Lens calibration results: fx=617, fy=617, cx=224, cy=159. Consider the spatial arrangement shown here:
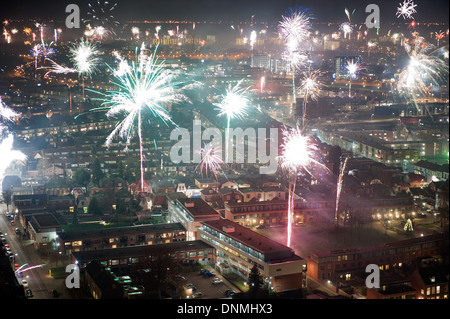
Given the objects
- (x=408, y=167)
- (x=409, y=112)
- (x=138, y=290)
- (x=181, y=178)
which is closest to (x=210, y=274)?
(x=138, y=290)

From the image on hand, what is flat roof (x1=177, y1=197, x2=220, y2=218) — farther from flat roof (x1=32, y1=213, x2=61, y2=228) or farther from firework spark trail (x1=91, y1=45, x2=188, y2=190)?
flat roof (x1=32, y1=213, x2=61, y2=228)

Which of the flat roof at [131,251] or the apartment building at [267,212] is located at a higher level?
the apartment building at [267,212]

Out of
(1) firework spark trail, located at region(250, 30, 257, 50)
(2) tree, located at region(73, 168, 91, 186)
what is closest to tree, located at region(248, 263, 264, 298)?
(2) tree, located at region(73, 168, 91, 186)

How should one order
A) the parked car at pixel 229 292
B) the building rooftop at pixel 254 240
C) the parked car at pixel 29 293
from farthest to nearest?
the building rooftop at pixel 254 240 < the parked car at pixel 229 292 < the parked car at pixel 29 293

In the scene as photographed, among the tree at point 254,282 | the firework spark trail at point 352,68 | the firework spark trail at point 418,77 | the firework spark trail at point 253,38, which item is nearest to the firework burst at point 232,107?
the firework spark trail at point 418,77

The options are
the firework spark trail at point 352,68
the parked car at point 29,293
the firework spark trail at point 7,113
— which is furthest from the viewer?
the firework spark trail at point 352,68

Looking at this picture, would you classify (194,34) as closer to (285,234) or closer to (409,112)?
(409,112)

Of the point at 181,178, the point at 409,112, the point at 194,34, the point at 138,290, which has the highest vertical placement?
the point at 194,34

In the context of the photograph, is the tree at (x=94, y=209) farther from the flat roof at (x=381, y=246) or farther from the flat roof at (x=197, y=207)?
the flat roof at (x=381, y=246)
